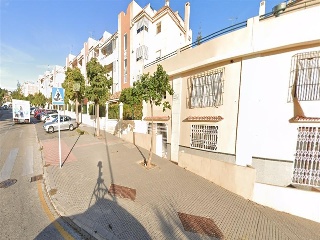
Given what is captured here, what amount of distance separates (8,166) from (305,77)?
13837 mm

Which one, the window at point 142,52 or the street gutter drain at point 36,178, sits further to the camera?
the window at point 142,52

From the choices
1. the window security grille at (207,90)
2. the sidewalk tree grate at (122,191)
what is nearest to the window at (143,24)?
the window security grille at (207,90)

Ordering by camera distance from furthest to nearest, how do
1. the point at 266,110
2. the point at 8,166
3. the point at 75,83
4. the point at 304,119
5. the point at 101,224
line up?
the point at 75,83, the point at 8,166, the point at 266,110, the point at 304,119, the point at 101,224

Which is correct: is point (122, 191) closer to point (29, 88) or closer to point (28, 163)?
point (28, 163)

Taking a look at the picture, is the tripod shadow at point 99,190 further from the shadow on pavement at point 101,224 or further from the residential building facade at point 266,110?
the residential building facade at point 266,110

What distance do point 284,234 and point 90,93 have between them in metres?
15.0

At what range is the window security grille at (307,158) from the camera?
233 inches

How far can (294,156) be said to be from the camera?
6.27 metres

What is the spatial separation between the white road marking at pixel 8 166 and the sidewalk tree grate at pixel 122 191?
4738mm

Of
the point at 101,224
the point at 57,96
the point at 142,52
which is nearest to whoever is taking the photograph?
the point at 101,224

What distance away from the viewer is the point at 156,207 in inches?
219

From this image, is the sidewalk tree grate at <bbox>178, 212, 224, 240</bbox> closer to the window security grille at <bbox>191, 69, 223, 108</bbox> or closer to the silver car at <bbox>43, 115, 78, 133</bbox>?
the window security grille at <bbox>191, 69, 223, 108</bbox>

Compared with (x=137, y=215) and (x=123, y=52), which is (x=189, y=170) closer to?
(x=137, y=215)

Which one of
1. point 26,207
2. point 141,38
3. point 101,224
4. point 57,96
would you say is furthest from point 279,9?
point 141,38
